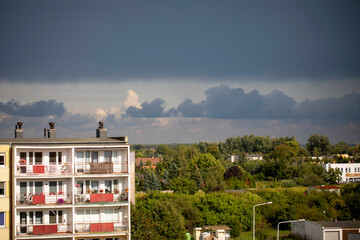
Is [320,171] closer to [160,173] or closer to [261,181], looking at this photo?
[261,181]

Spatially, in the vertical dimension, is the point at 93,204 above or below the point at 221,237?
above

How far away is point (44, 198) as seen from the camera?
115 ft

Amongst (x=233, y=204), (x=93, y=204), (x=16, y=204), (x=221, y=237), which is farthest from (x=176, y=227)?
(x=233, y=204)

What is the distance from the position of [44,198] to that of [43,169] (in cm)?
211

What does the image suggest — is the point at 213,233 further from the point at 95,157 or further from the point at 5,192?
the point at 5,192

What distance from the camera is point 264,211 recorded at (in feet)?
216

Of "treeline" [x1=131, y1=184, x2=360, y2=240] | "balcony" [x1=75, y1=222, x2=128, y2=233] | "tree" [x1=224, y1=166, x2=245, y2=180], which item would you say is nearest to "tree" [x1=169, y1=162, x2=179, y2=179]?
"tree" [x1=224, y1=166, x2=245, y2=180]

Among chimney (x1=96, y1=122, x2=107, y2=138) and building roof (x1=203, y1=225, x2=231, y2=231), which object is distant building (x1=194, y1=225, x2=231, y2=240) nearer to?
building roof (x1=203, y1=225, x2=231, y2=231)

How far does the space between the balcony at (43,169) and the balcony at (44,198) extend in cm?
158

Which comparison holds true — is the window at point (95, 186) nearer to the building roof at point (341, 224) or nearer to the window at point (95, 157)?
the window at point (95, 157)

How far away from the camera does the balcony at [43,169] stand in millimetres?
35062

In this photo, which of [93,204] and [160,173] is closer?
[93,204]

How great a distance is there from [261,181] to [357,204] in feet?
151

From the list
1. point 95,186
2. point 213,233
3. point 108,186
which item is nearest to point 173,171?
point 213,233
